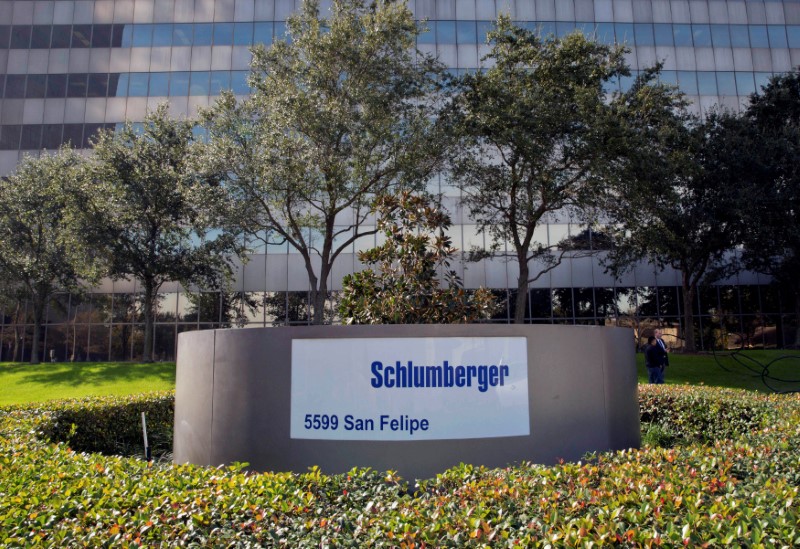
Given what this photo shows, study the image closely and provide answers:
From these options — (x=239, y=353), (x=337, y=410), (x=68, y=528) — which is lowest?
(x=68, y=528)

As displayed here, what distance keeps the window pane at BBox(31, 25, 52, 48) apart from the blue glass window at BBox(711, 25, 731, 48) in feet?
126

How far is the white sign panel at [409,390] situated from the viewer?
6258mm

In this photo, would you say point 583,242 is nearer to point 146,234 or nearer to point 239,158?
point 239,158

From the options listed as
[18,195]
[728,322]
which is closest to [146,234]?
[18,195]

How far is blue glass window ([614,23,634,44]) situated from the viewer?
3553cm

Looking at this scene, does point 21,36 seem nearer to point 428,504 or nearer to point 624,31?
point 624,31

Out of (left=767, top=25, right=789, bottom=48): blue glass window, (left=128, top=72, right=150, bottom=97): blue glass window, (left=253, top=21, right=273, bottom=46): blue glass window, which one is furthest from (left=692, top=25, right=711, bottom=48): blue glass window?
(left=128, top=72, right=150, bottom=97): blue glass window

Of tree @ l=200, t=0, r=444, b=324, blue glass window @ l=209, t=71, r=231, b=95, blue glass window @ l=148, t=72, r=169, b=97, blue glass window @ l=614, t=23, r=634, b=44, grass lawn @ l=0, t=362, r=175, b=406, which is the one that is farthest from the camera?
blue glass window @ l=614, t=23, r=634, b=44

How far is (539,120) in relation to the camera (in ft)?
72.3

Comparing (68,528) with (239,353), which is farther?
(239,353)

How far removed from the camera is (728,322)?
34.5 m

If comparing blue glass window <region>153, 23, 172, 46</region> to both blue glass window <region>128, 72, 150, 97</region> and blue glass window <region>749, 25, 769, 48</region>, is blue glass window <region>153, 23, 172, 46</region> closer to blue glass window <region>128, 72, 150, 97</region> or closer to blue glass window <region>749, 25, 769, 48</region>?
blue glass window <region>128, 72, 150, 97</region>

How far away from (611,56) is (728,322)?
18.1 metres

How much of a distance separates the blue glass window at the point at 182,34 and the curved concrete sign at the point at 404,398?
32.9 metres
